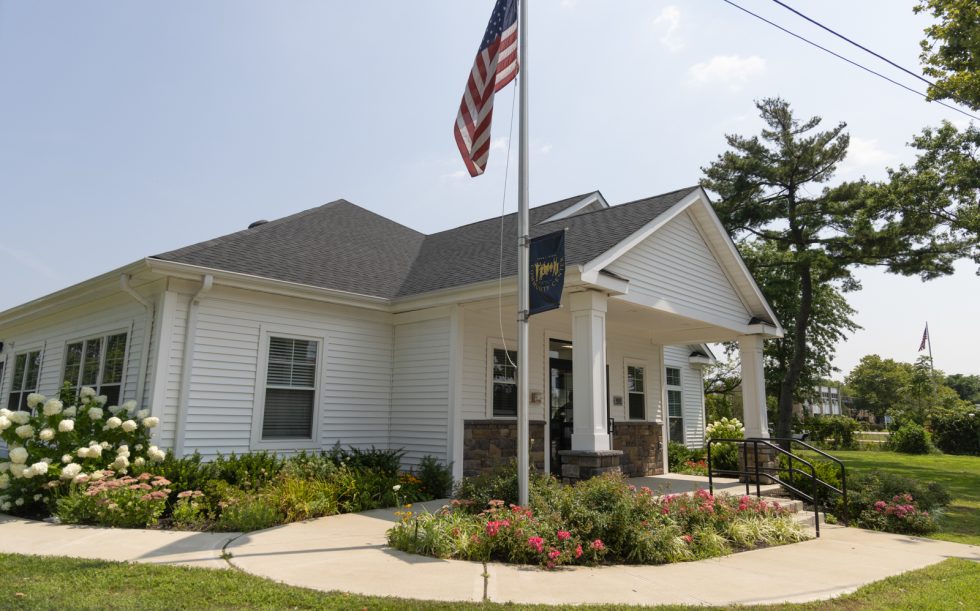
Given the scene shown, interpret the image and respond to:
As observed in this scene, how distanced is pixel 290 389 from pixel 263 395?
451 millimetres

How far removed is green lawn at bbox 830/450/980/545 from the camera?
338 inches

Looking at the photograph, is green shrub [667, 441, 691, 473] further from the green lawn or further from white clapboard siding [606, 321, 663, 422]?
the green lawn

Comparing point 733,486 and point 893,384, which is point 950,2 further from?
point 893,384

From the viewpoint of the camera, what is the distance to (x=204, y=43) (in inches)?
357

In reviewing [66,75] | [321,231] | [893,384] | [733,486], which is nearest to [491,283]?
[321,231]

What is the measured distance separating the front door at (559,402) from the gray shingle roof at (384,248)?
2495mm

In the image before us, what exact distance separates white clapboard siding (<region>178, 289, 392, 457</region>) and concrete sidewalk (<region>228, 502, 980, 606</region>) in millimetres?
2552

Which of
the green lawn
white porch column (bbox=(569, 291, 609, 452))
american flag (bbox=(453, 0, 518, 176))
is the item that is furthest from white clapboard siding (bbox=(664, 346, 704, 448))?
american flag (bbox=(453, 0, 518, 176))

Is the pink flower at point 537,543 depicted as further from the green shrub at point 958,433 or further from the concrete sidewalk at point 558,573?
the green shrub at point 958,433

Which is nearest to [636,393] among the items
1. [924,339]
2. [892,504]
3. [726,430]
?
[892,504]

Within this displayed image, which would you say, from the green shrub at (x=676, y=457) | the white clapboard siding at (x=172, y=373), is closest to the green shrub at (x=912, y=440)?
the green shrub at (x=676, y=457)

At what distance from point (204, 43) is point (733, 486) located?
11510mm

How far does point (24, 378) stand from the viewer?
12445 millimetres

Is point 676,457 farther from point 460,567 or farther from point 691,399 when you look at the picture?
point 460,567
